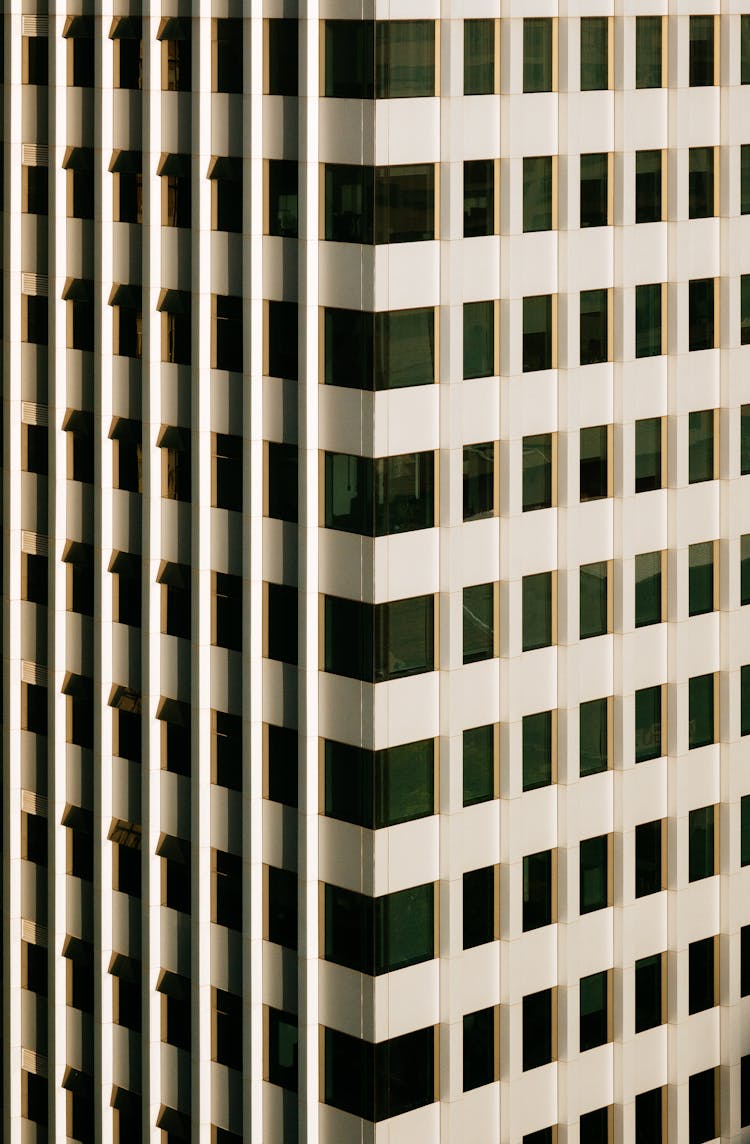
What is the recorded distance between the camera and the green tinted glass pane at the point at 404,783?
63.8 metres

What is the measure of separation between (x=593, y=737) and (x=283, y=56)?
20.7 metres

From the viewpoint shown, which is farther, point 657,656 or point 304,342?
point 657,656

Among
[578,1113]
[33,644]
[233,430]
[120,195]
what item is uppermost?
[120,195]

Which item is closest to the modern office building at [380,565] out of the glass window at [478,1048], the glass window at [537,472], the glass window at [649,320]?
the glass window at [478,1048]

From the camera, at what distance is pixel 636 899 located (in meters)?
71.1

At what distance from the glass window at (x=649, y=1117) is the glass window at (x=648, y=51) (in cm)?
2908

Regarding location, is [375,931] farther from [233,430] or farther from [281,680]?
[233,430]

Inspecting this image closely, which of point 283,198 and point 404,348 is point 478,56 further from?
point 404,348

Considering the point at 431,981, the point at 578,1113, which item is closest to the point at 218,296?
the point at 431,981

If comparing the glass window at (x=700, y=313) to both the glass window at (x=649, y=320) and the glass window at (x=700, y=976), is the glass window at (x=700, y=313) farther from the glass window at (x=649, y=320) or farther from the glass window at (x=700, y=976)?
the glass window at (x=700, y=976)

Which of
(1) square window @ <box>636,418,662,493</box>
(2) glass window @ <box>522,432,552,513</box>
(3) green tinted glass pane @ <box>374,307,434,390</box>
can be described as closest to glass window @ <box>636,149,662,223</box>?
(1) square window @ <box>636,418,662,493</box>

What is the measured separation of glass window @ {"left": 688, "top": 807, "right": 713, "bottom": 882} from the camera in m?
72.3

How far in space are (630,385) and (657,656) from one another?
314 inches

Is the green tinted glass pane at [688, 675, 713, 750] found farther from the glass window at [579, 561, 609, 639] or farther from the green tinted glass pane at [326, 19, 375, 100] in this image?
the green tinted glass pane at [326, 19, 375, 100]
